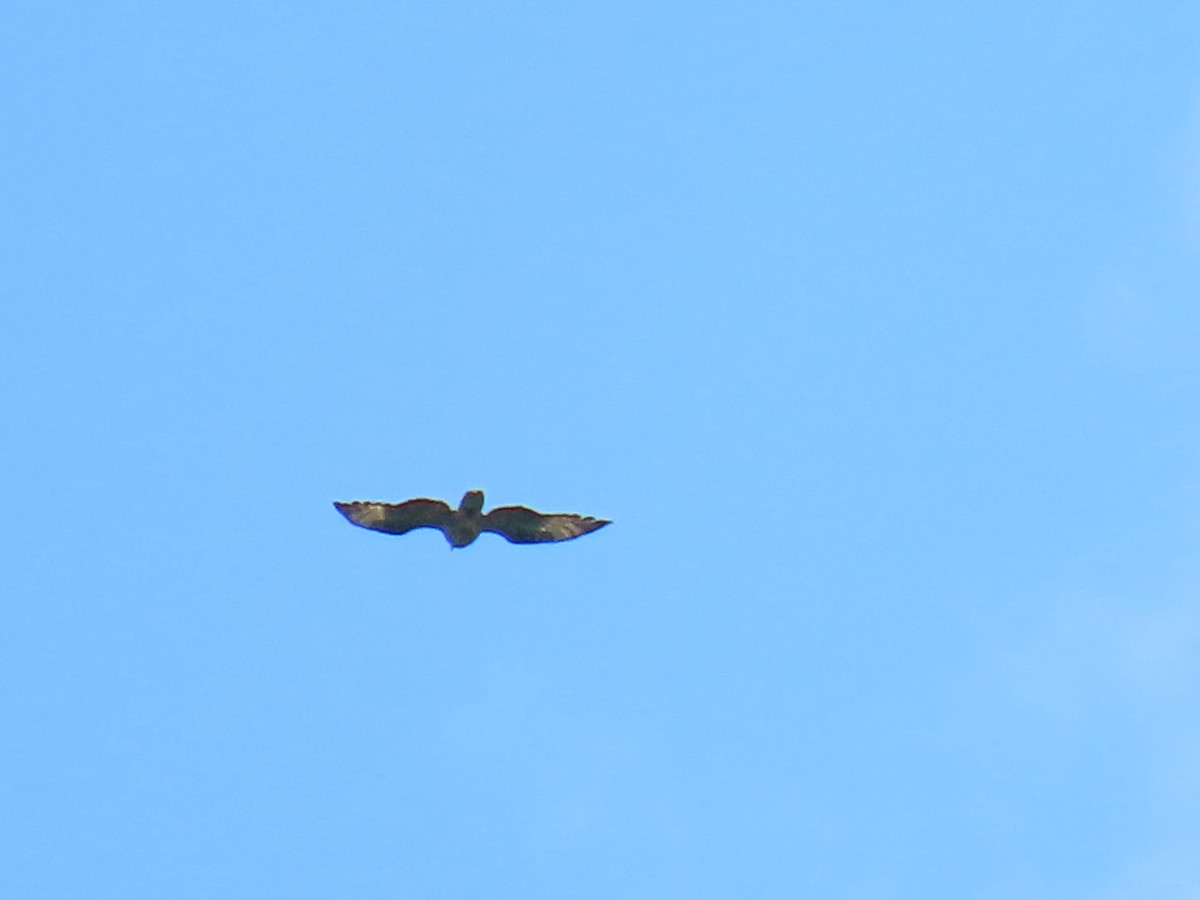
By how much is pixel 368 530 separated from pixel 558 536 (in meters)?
3.62

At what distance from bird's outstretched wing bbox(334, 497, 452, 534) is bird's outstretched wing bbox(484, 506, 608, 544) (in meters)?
0.95

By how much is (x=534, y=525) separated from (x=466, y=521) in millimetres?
1325

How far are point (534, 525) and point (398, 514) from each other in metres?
2.59

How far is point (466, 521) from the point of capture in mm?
41531

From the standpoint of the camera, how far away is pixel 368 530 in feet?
137

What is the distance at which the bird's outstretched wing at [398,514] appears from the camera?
1634 inches

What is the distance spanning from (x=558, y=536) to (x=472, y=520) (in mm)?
1709

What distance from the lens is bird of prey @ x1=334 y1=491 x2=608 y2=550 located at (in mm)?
41531

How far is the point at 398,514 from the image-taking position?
137 feet

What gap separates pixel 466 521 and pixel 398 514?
132 cm

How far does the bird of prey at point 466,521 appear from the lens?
41531mm

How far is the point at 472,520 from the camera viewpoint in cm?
4156

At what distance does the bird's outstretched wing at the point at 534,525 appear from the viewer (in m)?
41.8
